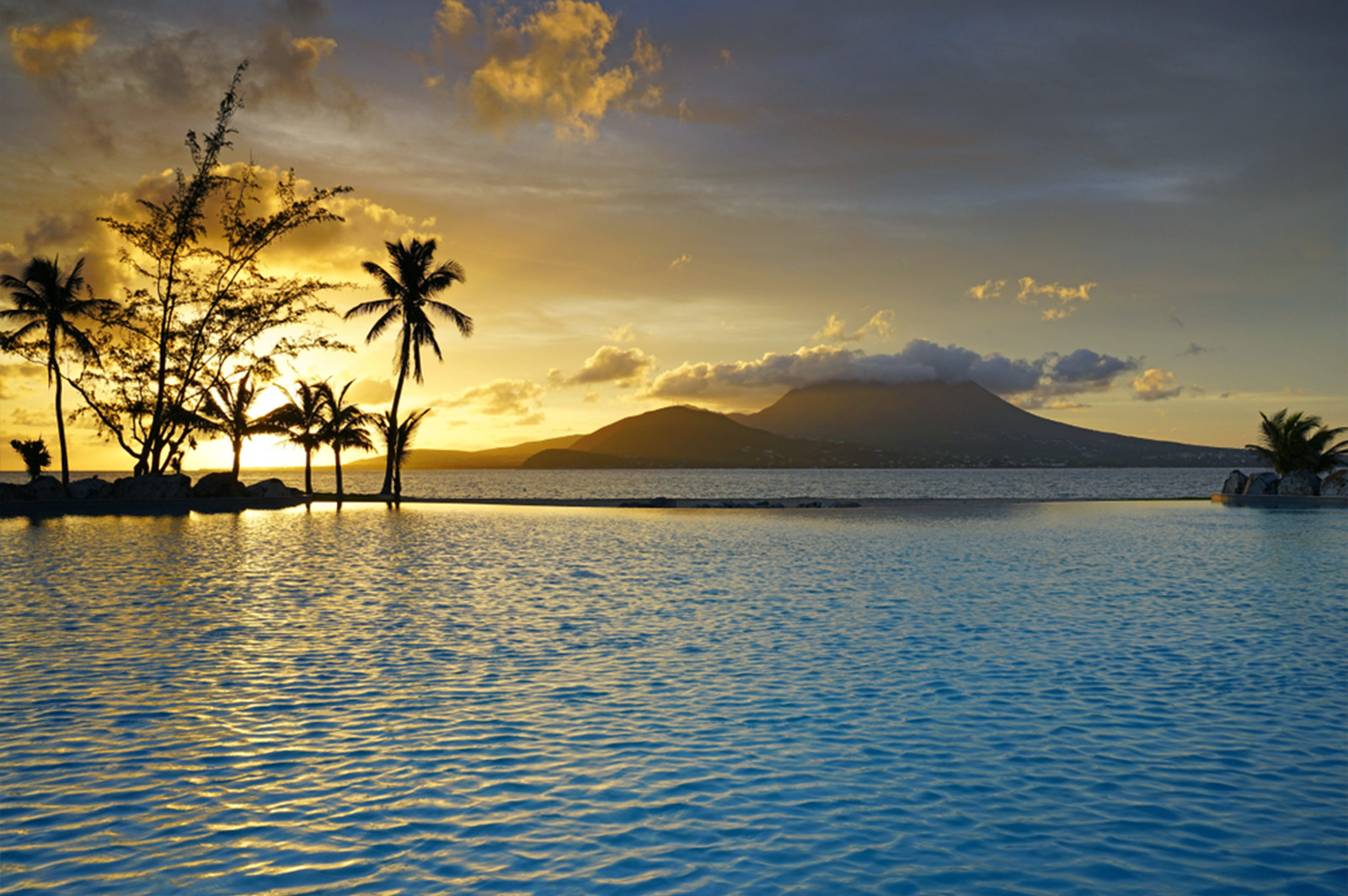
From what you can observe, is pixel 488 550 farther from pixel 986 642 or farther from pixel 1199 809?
pixel 1199 809

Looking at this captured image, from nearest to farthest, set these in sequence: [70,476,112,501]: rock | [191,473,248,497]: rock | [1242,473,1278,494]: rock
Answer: [70,476,112,501]: rock, [191,473,248,497]: rock, [1242,473,1278,494]: rock

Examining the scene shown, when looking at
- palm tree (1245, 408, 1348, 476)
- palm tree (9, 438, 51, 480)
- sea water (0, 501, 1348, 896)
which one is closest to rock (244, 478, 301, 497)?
palm tree (9, 438, 51, 480)

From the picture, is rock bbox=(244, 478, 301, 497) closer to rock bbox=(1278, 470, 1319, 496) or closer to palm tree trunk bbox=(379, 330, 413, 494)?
palm tree trunk bbox=(379, 330, 413, 494)

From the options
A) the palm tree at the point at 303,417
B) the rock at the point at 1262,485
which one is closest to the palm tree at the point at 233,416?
the palm tree at the point at 303,417

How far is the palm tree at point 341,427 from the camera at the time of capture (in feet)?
164

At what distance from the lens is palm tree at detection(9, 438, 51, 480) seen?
50625 millimetres

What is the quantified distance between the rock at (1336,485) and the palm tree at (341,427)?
54538 mm

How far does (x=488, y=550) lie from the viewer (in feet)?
79.2

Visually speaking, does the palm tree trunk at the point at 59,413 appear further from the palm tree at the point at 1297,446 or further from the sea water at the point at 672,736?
the palm tree at the point at 1297,446

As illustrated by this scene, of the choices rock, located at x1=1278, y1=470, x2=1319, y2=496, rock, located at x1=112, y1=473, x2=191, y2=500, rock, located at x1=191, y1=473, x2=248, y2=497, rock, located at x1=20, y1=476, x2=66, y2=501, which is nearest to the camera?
rock, located at x1=20, y1=476, x2=66, y2=501

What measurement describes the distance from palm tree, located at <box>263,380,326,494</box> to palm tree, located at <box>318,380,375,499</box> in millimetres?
261

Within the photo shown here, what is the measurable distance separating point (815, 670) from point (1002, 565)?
12177 millimetres

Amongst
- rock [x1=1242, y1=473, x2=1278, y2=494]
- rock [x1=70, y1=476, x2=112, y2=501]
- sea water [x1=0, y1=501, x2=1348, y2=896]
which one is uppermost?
rock [x1=70, y1=476, x2=112, y2=501]

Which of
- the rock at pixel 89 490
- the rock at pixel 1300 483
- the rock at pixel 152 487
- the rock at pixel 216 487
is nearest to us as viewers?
the rock at pixel 89 490
